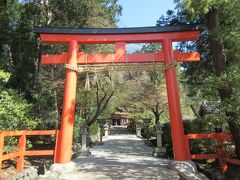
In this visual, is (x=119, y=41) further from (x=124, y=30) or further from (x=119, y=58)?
(x=119, y=58)

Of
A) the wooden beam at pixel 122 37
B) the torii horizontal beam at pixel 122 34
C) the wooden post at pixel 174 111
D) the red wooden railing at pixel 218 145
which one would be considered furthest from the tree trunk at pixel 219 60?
the wooden post at pixel 174 111

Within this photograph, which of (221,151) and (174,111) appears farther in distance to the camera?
(221,151)

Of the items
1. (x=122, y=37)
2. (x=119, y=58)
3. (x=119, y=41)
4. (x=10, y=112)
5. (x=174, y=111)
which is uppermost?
(x=122, y=37)

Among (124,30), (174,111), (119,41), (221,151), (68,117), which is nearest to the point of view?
(68,117)

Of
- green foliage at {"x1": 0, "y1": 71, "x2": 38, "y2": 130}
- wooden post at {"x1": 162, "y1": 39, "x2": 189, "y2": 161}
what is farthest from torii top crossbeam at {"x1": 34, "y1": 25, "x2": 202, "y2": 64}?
green foliage at {"x1": 0, "y1": 71, "x2": 38, "y2": 130}

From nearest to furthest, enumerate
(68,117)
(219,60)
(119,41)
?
(219,60) < (68,117) < (119,41)

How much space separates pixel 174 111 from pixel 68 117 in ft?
12.1

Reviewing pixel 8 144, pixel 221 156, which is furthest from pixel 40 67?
pixel 221 156

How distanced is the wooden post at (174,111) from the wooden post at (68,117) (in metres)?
3.40

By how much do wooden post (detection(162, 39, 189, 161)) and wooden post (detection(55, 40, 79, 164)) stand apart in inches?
134

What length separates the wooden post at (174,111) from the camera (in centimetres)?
930

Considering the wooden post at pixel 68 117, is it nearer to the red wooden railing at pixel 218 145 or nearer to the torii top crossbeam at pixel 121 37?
the torii top crossbeam at pixel 121 37

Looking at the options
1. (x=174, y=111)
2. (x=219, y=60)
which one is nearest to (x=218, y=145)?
(x=174, y=111)

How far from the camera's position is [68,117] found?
9.48 meters
